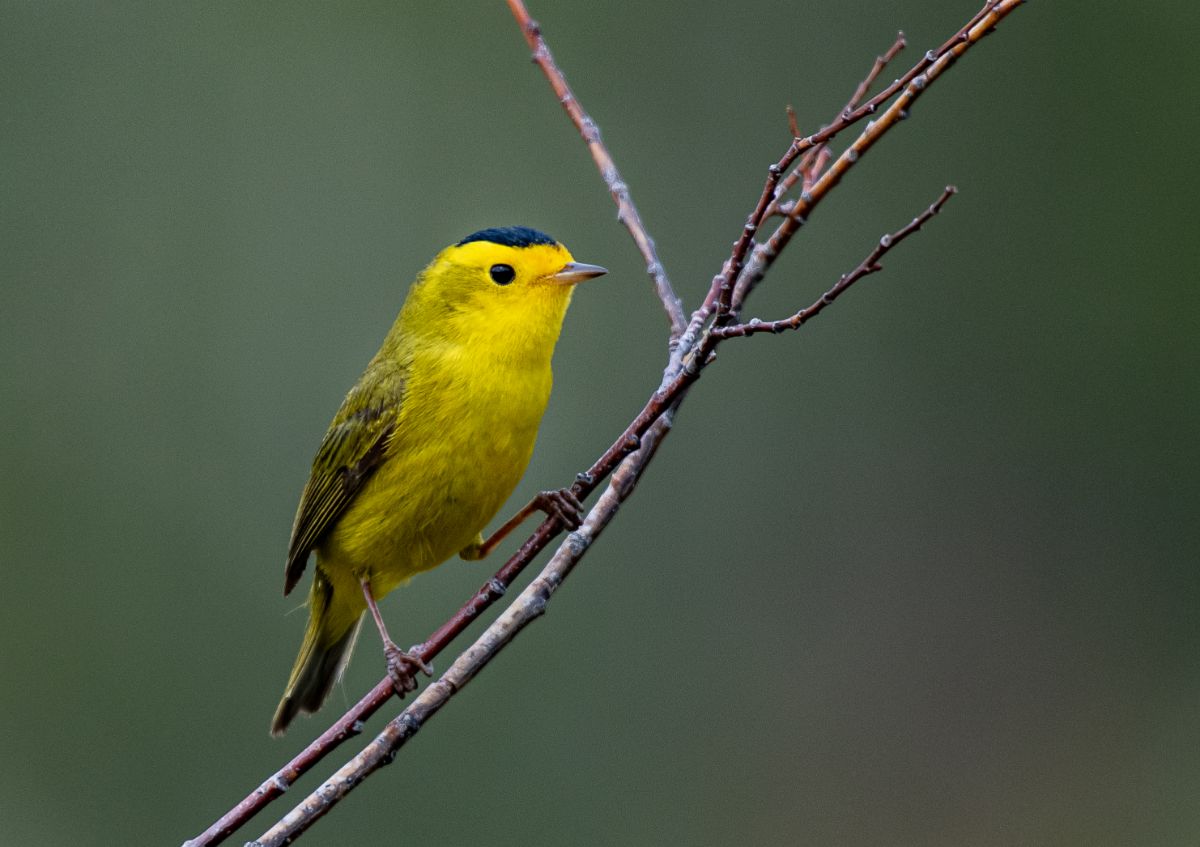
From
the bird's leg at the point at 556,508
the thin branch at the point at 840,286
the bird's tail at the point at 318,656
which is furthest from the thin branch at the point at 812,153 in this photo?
the bird's tail at the point at 318,656

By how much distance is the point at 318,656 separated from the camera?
187 inches

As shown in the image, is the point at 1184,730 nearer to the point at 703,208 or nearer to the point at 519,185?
the point at 703,208

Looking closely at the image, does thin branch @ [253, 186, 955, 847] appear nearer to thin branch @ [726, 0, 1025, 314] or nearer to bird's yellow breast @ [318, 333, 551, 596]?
thin branch @ [726, 0, 1025, 314]

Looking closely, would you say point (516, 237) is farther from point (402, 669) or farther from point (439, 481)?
point (402, 669)

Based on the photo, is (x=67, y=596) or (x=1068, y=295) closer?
(x=67, y=596)

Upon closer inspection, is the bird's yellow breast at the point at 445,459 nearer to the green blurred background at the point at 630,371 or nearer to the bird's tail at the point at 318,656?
the bird's tail at the point at 318,656

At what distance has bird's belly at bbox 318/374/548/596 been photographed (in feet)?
13.4

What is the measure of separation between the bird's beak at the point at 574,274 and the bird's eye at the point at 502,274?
0.45 ft

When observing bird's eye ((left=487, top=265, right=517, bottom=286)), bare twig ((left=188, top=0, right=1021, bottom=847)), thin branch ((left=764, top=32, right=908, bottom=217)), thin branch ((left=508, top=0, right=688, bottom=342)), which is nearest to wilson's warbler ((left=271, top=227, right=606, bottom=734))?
bird's eye ((left=487, top=265, right=517, bottom=286))

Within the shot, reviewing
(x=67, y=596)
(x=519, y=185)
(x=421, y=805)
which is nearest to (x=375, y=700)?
(x=421, y=805)

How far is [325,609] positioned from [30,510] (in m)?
4.02

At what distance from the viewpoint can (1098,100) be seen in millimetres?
8914

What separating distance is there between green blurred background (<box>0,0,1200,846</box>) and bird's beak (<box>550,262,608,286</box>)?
3.06m

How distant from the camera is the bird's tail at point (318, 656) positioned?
4.68 meters
